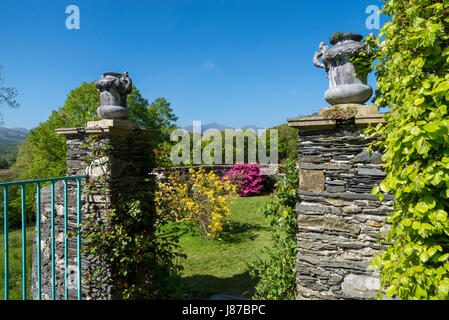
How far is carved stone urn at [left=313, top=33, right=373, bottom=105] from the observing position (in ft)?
8.90

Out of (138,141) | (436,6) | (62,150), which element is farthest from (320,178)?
(62,150)

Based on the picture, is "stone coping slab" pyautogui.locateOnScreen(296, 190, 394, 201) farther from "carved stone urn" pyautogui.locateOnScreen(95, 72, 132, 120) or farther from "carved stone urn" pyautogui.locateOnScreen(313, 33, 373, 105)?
"carved stone urn" pyautogui.locateOnScreen(95, 72, 132, 120)

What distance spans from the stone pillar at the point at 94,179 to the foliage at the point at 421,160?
292 cm

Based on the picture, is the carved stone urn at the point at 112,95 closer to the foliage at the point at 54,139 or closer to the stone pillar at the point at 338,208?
the stone pillar at the point at 338,208

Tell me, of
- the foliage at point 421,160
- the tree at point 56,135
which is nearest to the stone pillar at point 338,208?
the foliage at point 421,160

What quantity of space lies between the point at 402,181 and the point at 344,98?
50.8 inches

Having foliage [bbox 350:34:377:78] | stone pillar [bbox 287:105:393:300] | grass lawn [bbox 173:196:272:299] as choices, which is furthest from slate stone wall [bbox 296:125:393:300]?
grass lawn [bbox 173:196:272:299]

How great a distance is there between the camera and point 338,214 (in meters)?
2.71

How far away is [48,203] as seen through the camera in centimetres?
368

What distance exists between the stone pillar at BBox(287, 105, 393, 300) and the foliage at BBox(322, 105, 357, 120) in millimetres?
43

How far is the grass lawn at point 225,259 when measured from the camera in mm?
4627

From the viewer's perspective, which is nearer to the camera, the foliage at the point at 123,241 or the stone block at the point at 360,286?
the stone block at the point at 360,286

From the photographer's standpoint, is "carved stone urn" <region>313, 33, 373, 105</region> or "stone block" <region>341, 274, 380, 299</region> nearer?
"stone block" <region>341, 274, 380, 299</region>

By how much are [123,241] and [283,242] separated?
220 centimetres
